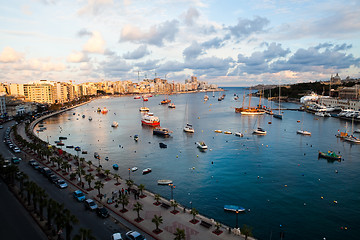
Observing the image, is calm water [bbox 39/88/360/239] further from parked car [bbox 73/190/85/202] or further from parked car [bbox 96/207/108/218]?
parked car [bbox 96/207/108/218]

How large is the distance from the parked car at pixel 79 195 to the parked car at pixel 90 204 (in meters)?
1.39

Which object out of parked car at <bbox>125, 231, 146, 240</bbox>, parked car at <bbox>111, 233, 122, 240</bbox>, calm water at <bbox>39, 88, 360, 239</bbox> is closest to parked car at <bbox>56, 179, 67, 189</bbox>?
calm water at <bbox>39, 88, 360, 239</bbox>

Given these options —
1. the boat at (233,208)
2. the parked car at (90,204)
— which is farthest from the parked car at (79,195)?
the boat at (233,208)

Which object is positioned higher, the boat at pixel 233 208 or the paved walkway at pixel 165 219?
the paved walkway at pixel 165 219

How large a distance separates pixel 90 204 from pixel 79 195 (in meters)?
2.92

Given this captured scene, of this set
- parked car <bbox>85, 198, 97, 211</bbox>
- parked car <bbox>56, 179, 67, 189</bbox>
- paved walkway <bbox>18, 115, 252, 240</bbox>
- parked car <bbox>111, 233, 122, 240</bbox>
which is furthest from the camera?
parked car <bbox>56, 179, 67, 189</bbox>

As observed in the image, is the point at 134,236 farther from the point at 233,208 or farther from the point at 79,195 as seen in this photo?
the point at 233,208

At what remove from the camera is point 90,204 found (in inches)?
928

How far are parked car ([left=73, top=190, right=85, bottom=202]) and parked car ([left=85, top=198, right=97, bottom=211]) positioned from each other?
139 cm

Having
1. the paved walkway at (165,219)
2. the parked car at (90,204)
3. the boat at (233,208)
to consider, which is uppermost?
the parked car at (90,204)

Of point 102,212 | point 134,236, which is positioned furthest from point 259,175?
point 102,212

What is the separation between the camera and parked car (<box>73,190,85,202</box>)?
2502 centimetres

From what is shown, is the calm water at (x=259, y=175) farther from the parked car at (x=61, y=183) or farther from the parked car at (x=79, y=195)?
the parked car at (x=61, y=183)

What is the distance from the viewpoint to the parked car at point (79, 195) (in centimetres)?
2502
